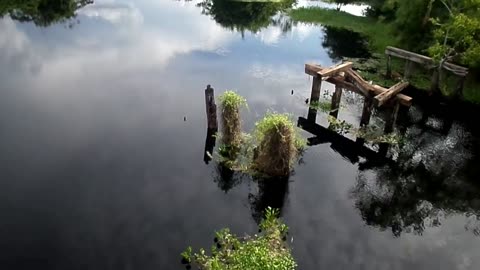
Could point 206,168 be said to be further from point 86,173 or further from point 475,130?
point 475,130

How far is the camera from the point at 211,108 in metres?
25.6

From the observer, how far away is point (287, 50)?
142ft

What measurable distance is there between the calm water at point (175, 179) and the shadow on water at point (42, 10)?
33.4ft

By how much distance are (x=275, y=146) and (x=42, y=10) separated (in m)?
40.7

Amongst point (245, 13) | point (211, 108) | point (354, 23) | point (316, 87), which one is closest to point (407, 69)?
point (316, 87)

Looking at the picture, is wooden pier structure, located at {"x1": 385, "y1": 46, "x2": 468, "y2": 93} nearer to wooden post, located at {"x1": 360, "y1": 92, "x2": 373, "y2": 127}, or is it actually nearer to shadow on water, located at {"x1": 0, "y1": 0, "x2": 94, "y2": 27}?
wooden post, located at {"x1": 360, "y1": 92, "x2": 373, "y2": 127}

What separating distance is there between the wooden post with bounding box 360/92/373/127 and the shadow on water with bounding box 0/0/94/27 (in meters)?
34.6

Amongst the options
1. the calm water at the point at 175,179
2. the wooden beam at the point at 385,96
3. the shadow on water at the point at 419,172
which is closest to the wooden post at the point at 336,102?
the calm water at the point at 175,179

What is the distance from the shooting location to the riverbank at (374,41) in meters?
33.1

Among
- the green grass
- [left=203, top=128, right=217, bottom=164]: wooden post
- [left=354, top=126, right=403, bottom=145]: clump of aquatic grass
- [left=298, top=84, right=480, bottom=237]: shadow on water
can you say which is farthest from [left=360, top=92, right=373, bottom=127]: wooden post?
the green grass

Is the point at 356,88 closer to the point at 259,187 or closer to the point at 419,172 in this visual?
the point at 419,172

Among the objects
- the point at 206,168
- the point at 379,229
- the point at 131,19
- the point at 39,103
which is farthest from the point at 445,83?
the point at 131,19

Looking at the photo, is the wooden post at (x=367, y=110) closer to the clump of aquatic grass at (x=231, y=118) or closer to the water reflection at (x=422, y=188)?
the water reflection at (x=422, y=188)

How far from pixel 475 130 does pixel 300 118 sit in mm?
11317
